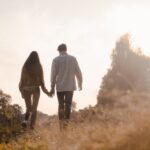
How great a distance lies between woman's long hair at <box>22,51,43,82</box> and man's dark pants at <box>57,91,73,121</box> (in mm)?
1211

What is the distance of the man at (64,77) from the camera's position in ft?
40.5

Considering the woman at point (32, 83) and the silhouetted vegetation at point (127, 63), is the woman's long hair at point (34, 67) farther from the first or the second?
the silhouetted vegetation at point (127, 63)

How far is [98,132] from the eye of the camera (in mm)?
7680

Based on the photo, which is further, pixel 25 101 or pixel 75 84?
pixel 25 101

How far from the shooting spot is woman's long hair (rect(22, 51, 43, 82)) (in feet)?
44.4

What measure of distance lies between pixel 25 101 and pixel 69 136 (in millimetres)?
5397

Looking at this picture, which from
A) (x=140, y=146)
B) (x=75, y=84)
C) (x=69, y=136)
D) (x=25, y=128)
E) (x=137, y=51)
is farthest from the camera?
(x=137, y=51)

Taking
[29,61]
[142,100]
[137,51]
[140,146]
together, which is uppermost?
[137,51]

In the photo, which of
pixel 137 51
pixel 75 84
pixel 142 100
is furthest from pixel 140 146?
pixel 137 51

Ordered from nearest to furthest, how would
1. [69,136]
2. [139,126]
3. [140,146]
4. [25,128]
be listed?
1. [140,146]
2. [139,126]
3. [69,136]
4. [25,128]

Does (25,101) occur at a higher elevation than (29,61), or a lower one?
lower

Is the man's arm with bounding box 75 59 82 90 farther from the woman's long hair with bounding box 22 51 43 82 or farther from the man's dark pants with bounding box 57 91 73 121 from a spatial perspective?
the woman's long hair with bounding box 22 51 43 82

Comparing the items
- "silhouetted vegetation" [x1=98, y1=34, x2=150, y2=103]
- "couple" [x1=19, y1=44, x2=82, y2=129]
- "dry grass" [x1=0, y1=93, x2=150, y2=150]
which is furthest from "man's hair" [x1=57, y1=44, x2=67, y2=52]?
"silhouetted vegetation" [x1=98, y1=34, x2=150, y2=103]

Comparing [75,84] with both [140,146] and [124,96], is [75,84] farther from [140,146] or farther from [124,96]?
[140,146]
